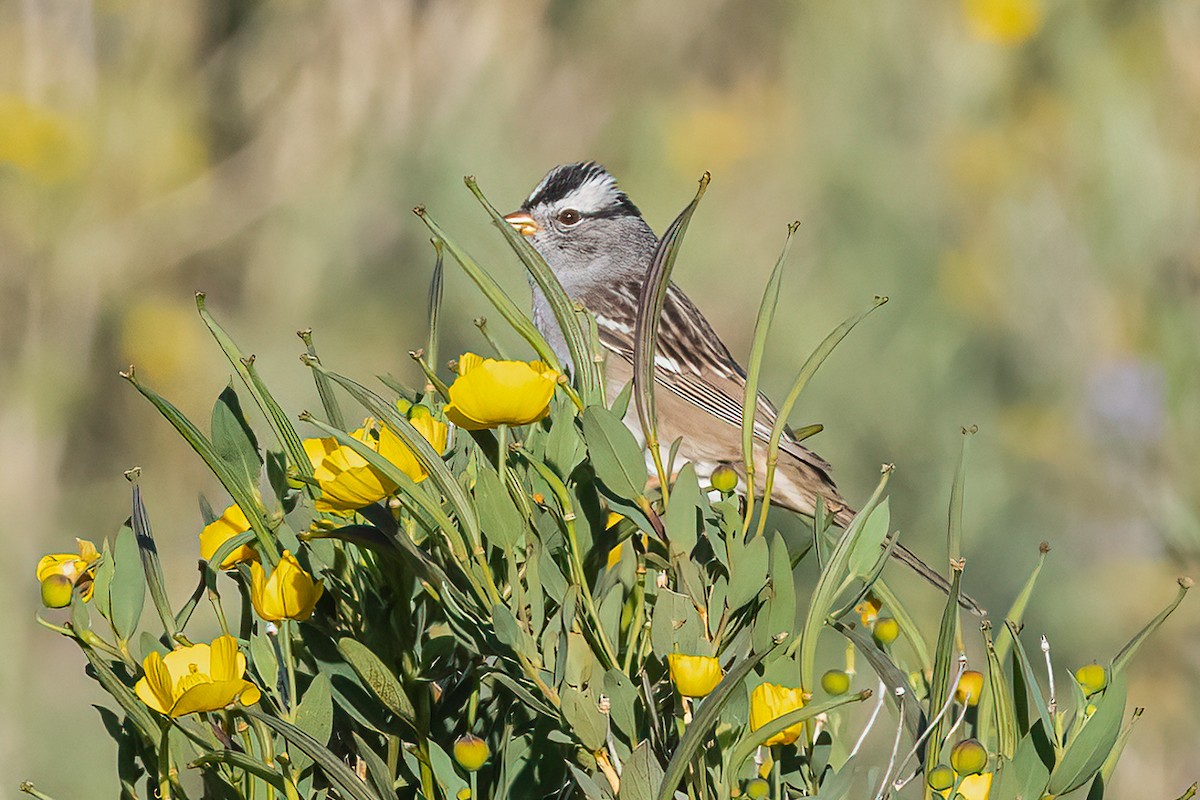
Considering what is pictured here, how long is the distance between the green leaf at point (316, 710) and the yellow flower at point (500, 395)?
170 mm

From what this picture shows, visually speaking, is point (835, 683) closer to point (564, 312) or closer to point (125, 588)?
point (564, 312)

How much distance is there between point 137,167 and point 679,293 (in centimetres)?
213

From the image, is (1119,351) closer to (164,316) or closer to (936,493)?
(936,493)

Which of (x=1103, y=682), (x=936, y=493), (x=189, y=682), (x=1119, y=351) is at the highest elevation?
(x=189, y=682)

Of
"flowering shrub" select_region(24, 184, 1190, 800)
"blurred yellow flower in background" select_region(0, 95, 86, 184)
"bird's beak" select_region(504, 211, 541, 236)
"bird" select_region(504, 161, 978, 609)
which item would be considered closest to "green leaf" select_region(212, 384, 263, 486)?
"flowering shrub" select_region(24, 184, 1190, 800)

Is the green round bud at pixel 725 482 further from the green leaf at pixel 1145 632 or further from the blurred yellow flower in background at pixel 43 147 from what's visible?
the blurred yellow flower in background at pixel 43 147

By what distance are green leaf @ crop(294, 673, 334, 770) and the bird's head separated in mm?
2235

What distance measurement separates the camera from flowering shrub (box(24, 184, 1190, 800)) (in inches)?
30.5

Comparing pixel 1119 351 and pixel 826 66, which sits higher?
pixel 826 66

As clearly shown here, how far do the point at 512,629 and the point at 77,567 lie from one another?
293 mm

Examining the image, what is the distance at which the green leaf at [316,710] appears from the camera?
0.80 metres

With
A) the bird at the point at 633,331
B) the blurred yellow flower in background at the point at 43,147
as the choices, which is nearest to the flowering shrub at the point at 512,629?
the bird at the point at 633,331

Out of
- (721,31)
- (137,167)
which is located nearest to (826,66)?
(721,31)

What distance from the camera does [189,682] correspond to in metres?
0.76
